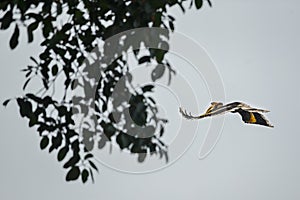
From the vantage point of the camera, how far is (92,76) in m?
1.07

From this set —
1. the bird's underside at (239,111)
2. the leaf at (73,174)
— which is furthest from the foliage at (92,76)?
the bird's underside at (239,111)

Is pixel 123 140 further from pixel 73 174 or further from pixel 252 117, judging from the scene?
pixel 252 117

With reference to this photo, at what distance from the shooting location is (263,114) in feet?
5.42

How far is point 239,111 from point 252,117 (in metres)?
0.05

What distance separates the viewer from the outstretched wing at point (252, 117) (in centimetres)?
155

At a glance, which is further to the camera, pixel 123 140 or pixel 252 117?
pixel 252 117

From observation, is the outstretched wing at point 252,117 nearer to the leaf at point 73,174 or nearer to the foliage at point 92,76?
the foliage at point 92,76

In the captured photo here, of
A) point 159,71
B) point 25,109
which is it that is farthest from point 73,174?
point 159,71

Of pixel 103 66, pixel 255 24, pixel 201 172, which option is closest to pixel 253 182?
pixel 201 172

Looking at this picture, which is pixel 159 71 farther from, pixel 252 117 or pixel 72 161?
pixel 252 117

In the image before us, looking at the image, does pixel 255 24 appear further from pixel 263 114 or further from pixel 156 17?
pixel 156 17

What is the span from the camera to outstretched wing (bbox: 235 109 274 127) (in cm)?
155

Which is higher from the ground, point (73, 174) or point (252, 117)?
point (252, 117)

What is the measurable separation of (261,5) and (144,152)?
909 mm
